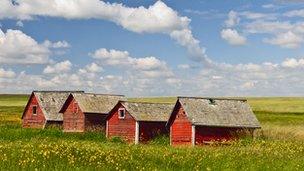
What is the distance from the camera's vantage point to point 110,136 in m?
58.6

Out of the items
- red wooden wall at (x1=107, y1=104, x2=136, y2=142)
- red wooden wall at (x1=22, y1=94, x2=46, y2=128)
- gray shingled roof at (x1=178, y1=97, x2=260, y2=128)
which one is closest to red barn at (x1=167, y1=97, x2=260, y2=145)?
gray shingled roof at (x1=178, y1=97, x2=260, y2=128)

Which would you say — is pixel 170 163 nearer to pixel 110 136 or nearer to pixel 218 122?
pixel 218 122

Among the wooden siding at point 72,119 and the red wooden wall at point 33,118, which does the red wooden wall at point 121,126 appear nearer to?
the wooden siding at point 72,119

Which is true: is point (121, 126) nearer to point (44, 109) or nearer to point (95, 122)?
point (95, 122)

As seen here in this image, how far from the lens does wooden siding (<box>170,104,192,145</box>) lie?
165 ft

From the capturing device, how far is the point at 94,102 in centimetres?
6700

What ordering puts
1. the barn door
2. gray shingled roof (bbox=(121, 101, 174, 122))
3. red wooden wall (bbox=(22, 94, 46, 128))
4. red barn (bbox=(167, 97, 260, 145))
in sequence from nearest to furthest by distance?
red barn (bbox=(167, 97, 260, 145)), gray shingled roof (bbox=(121, 101, 174, 122)), the barn door, red wooden wall (bbox=(22, 94, 46, 128))

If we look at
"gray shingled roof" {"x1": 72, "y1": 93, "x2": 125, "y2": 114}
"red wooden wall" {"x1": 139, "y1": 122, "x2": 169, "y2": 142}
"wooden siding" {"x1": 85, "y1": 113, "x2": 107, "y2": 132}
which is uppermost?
"gray shingled roof" {"x1": 72, "y1": 93, "x2": 125, "y2": 114}

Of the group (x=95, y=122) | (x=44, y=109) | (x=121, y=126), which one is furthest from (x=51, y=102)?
→ (x=121, y=126)

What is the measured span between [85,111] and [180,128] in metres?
16.9

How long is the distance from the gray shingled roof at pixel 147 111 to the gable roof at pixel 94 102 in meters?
9.10

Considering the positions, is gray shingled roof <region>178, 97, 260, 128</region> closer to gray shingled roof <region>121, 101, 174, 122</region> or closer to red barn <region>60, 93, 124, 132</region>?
gray shingled roof <region>121, 101, 174, 122</region>

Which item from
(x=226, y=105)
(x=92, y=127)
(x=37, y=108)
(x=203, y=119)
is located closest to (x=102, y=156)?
(x=203, y=119)

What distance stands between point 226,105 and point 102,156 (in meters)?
32.0
